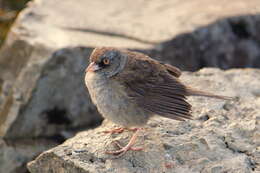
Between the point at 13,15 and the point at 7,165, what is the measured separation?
13.5 ft

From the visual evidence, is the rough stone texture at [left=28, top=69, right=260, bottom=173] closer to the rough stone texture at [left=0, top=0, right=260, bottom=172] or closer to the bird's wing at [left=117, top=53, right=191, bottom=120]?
the bird's wing at [left=117, top=53, right=191, bottom=120]

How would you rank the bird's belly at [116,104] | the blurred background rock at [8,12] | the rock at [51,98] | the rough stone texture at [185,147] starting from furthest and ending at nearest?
1. the blurred background rock at [8,12]
2. the rock at [51,98]
3. the bird's belly at [116,104]
4. the rough stone texture at [185,147]

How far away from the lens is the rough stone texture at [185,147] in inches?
196

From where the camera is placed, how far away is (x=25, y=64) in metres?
7.50

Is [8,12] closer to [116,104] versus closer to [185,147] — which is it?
[116,104]

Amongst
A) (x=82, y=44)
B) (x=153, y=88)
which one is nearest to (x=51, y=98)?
(x=82, y=44)

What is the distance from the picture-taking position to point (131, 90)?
521 cm

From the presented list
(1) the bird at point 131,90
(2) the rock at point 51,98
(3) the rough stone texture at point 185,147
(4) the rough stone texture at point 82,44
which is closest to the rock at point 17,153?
(4) the rough stone texture at point 82,44

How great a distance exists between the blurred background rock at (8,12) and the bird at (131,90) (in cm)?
495

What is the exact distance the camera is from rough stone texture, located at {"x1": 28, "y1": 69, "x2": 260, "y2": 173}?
498cm

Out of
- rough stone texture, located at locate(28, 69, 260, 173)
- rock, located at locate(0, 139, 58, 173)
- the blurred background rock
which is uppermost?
the blurred background rock

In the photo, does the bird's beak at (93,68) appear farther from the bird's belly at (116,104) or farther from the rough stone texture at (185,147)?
the rough stone texture at (185,147)

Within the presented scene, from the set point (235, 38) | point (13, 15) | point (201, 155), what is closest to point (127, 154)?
point (201, 155)

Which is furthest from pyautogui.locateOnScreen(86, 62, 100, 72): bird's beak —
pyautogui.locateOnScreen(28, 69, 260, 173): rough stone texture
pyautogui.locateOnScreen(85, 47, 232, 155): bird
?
pyautogui.locateOnScreen(28, 69, 260, 173): rough stone texture
